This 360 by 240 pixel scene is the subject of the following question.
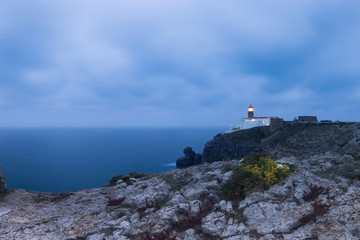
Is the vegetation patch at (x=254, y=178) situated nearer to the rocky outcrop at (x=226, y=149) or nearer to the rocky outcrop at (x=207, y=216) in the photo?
the rocky outcrop at (x=207, y=216)

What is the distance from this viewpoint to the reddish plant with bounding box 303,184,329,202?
9.17 meters

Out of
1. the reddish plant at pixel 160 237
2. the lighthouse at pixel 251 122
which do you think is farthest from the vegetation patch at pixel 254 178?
the lighthouse at pixel 251 122

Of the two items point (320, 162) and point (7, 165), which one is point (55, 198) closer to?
point (320, 162)

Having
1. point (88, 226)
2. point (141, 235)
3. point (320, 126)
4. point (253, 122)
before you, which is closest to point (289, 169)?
point (141, 235)

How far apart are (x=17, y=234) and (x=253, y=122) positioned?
9968cm

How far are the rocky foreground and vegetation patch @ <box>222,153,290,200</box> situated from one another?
35cm

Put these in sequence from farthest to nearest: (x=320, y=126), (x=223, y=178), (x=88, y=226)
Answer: (x=320, y=126), (x=223, y=178), (x=88, y=226)

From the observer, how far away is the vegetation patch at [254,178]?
10633mm

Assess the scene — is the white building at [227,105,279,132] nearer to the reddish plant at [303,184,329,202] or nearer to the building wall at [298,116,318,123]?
the building wall at [298,116,318,123]

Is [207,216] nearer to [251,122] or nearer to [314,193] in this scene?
[314,193]

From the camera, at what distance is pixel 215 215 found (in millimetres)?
9242

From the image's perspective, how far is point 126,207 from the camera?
12.8 m

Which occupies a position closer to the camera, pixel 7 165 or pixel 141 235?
pixel 141 235

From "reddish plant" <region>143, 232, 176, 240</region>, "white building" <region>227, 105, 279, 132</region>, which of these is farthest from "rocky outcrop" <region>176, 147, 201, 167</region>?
"reddish plant" <region>143, 232, 176, 240</region>
